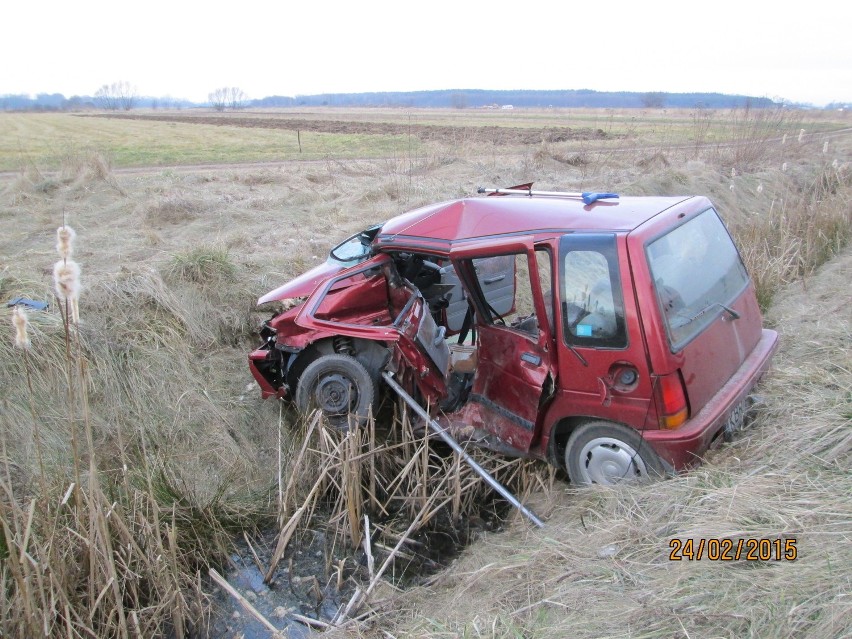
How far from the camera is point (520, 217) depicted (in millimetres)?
4125

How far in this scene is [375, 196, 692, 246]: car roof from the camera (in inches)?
155

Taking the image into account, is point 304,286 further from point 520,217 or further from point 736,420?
point 736,420

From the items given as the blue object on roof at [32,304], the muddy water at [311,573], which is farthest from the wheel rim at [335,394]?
the blue object on roof at [32,304]

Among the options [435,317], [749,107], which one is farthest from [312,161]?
[435,317]

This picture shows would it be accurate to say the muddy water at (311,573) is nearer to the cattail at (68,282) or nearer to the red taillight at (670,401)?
the red taillight at (670,401)

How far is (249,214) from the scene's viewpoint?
10539mm

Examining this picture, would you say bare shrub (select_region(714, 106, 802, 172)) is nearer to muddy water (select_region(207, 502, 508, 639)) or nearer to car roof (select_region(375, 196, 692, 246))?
car roof (select_region(375, 196, 692, 246))

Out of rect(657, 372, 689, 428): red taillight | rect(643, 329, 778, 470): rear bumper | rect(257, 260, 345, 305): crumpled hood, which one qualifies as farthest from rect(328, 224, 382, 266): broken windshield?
rect(643, 329, 778, 470): rear bumper

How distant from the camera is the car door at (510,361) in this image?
13.0ft

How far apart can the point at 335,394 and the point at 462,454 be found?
1.07 meters

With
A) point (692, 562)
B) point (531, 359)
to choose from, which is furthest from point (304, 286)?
point (692, 562)

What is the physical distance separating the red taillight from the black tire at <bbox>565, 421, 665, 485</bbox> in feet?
0.59

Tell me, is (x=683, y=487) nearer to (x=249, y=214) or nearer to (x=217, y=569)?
(x=217, y=569)

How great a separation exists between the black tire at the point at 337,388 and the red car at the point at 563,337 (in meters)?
0.01
